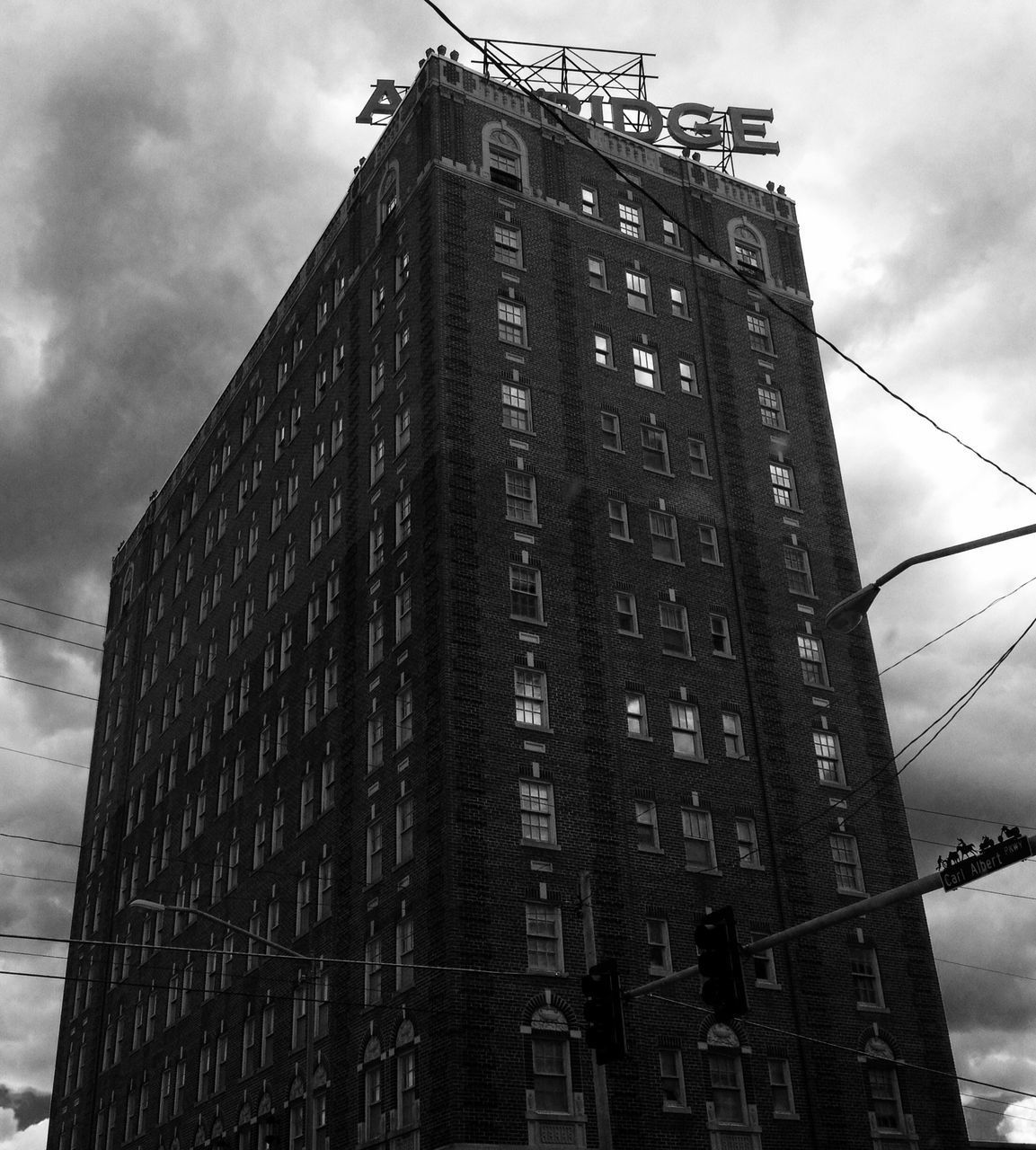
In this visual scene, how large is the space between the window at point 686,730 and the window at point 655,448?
35.5ft

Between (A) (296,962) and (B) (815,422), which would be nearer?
(A) (296,962)

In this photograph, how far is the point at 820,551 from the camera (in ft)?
201

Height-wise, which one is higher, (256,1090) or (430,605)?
(430,605)

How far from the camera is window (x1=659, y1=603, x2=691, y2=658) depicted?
53969 millimetres

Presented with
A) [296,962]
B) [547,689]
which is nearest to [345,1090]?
[296,962]

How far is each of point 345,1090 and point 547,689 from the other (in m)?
15.1

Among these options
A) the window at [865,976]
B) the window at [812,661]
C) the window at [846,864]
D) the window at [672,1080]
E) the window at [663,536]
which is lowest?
the window at [672,1080]

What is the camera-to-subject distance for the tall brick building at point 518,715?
4497 centimetres

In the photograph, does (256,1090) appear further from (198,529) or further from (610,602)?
(198,529)

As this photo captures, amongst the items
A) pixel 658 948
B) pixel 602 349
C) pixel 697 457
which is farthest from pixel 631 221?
pixel 658 948

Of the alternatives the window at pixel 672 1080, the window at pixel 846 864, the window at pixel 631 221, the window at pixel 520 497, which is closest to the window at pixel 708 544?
the window at pixel 520 497

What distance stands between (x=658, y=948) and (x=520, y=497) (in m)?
17.6

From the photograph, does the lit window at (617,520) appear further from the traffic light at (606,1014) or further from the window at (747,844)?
the traffic light at (606,1014)

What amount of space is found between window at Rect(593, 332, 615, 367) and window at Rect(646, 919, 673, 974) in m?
24.3
